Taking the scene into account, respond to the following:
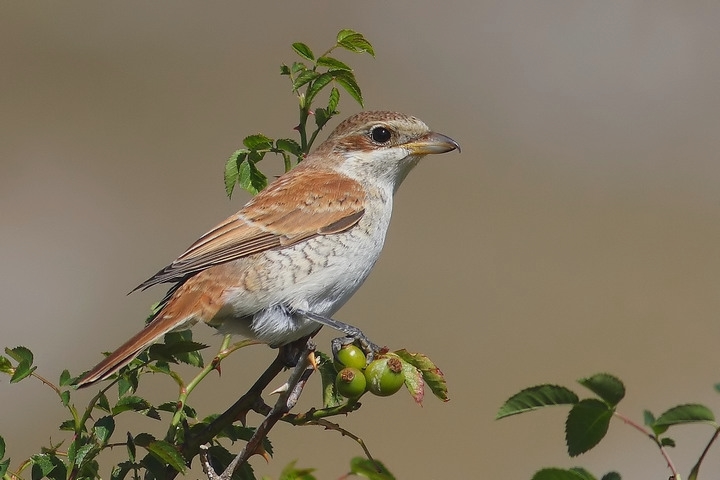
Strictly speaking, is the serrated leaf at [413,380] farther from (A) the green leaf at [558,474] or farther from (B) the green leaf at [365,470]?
(B) the green leaf at [365,470]

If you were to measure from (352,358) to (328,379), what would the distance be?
6.7 inches

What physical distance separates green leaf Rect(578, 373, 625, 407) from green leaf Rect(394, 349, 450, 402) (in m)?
0.46

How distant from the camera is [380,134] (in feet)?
13.9

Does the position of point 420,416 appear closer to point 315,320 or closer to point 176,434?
point 315,320

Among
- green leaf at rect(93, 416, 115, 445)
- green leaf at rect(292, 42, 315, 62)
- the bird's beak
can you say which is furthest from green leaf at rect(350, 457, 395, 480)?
the bird's beak

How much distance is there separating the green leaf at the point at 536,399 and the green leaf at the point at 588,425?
0.09 feet

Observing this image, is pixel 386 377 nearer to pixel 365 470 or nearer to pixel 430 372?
pixel 430 372

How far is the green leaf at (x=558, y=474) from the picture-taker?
1.65 meters

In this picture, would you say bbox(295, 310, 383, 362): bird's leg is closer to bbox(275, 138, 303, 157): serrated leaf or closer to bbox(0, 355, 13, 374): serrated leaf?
bbox(275, 138, 303, 157): serrated leaf

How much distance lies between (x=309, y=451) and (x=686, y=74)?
568 inches

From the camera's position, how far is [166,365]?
249 centimetres

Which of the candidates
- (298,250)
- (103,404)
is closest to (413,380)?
(103,404)

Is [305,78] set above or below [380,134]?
below

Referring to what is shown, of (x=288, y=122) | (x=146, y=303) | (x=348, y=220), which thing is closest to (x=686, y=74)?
(x=288, y=122)
